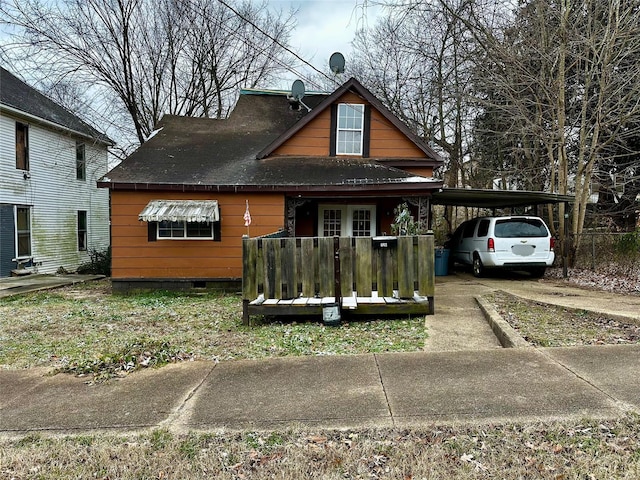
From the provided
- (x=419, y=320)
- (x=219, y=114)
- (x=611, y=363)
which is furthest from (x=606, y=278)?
(x=219, y=114)

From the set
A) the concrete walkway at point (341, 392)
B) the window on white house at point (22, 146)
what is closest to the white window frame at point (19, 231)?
the window on white house at point (22, 146)

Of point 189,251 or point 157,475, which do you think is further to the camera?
point 189,251

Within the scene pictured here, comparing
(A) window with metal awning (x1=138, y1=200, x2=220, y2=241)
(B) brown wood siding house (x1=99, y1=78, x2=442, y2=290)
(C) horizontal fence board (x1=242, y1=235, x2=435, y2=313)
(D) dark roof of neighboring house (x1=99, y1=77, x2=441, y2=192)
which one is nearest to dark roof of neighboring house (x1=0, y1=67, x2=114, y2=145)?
(D) dark roof of neighboring house (x1=99, y1=77, x2=441, y2=192)

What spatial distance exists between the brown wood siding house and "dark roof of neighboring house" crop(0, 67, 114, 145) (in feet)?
18.9

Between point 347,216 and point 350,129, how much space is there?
8.00 ft

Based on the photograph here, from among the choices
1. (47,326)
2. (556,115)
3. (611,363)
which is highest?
(556,115)

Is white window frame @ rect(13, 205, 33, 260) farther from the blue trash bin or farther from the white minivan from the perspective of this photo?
the white minivan

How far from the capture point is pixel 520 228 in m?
10.9

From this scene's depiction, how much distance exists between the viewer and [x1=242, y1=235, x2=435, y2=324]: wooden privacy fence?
20.9ft

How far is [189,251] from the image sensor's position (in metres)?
10.4

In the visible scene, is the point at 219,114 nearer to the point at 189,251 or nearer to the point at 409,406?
the point at 189,251

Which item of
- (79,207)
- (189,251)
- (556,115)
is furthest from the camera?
(79,207)

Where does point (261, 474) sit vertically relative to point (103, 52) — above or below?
below

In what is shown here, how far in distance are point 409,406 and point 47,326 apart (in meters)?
6.48
